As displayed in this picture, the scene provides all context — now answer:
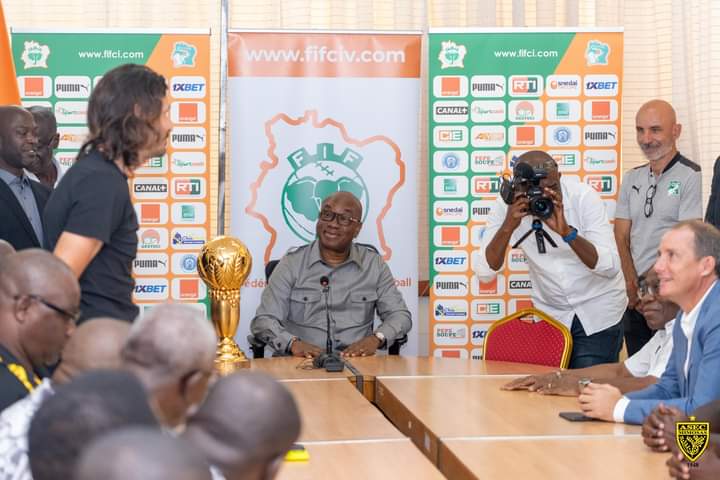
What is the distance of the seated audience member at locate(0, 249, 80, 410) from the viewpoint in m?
1.81

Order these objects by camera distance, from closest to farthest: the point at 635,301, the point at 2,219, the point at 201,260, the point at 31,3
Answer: the point at 2,219 → the point at 201,260 → the point at 635,301 → the point at 31,3

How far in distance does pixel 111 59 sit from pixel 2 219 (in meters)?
1.86

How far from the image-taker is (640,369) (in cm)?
381

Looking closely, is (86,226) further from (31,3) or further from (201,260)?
(31,3)

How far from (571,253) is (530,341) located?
0.47 metres

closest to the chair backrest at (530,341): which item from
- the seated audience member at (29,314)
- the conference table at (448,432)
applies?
the conference table at (448,432)

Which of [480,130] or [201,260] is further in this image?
[480,130]

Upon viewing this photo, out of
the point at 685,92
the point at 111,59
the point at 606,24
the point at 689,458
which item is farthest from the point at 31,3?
the point at 689,458

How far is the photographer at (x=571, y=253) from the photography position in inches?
180

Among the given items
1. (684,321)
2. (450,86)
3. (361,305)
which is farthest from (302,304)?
(684,321)

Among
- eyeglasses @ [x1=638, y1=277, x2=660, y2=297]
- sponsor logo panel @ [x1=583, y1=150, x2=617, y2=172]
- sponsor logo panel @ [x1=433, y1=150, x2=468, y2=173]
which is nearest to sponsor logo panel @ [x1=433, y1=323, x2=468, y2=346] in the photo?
sponsor logo panel @ [x1=433, y1=150, x2=468, y2=173]

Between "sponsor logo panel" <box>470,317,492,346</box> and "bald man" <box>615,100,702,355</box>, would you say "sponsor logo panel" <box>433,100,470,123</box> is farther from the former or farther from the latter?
"sponsor logo panel" <box>470,317,492,346</box>

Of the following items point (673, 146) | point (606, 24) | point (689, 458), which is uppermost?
point (606, 24)

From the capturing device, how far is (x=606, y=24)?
6.66 m
